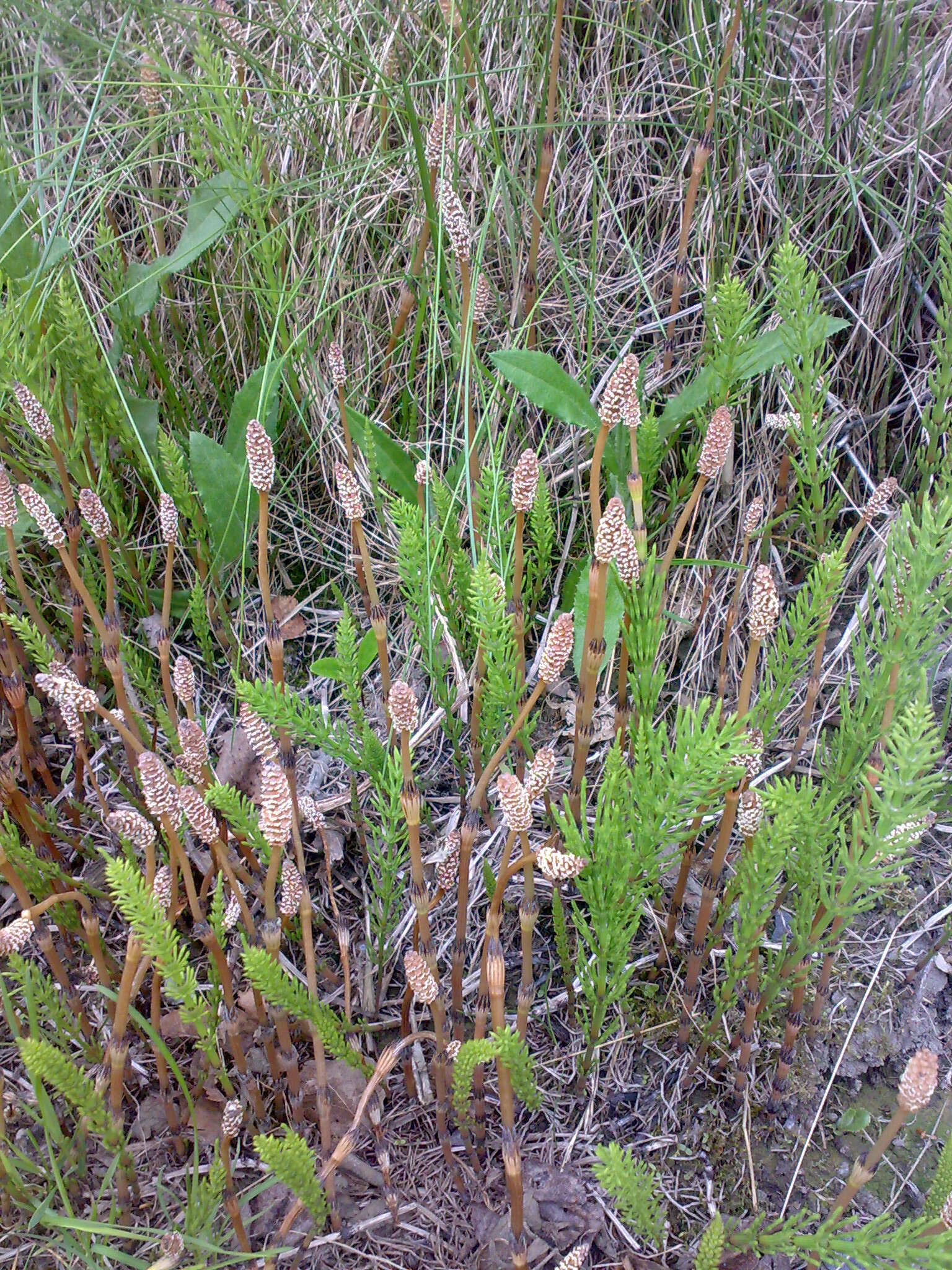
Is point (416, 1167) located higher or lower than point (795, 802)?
lower

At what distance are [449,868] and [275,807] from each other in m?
0.41

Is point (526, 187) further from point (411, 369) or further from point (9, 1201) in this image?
point (9, 1201)

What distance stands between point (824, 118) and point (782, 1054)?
1.82m

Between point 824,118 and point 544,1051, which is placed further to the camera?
point 824,118

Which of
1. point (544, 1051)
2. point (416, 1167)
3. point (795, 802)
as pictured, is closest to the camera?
point (795, 802)

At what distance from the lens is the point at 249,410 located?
2074 millimetres

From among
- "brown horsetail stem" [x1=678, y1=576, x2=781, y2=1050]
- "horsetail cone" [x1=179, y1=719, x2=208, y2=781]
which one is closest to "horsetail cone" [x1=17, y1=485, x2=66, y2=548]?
"horsetail cone" [x1=179, y1=719, x2=208, y2=781]

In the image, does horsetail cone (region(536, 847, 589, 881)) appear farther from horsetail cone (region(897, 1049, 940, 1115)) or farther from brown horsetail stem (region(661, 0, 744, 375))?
brown horsetail stem (region(661, 0, 744, 375))

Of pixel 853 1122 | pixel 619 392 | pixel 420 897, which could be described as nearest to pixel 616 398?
pixel 619 392

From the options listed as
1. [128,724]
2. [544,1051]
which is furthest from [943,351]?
[128,724]

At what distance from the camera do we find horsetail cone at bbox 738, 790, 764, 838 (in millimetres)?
1411

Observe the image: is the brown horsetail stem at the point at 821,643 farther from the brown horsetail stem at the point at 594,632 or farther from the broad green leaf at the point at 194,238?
the broad green leaf at the point at 194,238

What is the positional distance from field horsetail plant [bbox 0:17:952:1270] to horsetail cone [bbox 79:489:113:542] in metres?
0.01

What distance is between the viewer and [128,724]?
5.49ft
